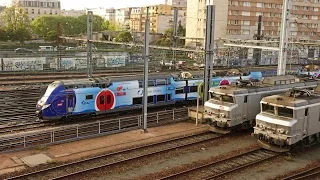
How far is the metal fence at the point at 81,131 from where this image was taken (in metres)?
20.6

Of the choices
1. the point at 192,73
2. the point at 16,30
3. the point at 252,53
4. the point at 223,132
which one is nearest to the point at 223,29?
the point at 252,53

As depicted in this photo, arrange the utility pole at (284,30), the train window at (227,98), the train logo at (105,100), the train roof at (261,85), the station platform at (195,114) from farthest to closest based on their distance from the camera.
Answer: the utility pole at (284,30) < the train logo at (105,100) < the station platform at (195,114) < the train roof at (261,85) < the train window at (227,98)

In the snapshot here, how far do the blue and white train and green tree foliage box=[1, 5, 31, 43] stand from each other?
5928cm

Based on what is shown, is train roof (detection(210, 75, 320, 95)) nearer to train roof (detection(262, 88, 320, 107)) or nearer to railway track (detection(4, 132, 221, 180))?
train roof (detection(262, 88, 320, 107))

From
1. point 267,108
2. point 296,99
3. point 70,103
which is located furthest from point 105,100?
point 296,99

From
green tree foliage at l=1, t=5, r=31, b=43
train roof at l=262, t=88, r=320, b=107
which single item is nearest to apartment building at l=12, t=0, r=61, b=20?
green tree foliage at l=1, t=5, r=31, b=43

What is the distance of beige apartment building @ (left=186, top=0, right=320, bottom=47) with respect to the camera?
8250cm

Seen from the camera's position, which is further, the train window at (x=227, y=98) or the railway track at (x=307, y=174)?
the train window at (x=227, y=98)

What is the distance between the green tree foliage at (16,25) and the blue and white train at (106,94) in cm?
5928

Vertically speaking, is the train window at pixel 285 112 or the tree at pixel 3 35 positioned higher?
the tree at pixel 3 35

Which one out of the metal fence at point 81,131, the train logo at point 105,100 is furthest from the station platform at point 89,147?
the train logo at point 105,100

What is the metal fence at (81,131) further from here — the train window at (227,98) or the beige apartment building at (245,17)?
the beige apartment building at (245,17)

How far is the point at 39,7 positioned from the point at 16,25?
66.5m

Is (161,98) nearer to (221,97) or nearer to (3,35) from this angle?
(221,97)
